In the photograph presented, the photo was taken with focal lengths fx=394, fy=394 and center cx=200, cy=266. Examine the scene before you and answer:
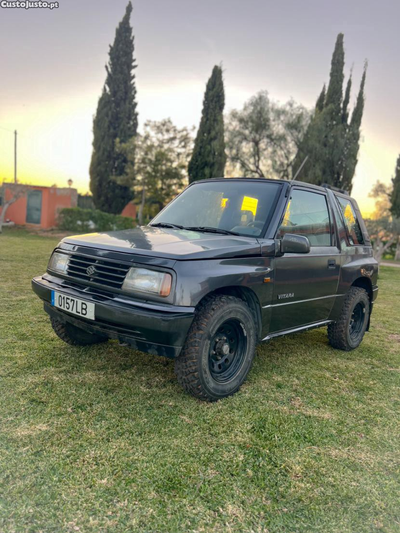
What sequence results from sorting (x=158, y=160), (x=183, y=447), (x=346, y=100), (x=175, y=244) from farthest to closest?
(x=346, y=100)
(x=158, y=160)
(x=175, y=244)
(x=183, y=447)

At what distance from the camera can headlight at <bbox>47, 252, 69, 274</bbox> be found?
326 cm

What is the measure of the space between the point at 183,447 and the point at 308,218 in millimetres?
2465

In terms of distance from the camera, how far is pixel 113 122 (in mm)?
27828

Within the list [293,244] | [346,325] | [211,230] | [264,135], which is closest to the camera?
[293,244]

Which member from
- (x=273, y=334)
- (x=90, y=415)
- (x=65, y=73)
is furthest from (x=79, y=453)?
(x=65, y=73)

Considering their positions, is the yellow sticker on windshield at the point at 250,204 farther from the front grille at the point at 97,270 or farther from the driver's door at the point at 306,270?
the front grille at the point at 97,270

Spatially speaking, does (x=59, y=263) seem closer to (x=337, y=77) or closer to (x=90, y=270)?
(x=90, y=270)

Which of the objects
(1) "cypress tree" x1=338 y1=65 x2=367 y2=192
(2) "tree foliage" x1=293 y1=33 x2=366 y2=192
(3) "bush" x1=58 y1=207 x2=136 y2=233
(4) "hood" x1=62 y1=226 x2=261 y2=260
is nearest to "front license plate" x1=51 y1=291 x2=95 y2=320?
(4) "hood" x1=62 y1=226 x2=261 y2=260

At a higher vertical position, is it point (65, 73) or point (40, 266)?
point (65, 73)

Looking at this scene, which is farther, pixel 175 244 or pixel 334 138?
pixel 334 138

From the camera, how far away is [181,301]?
8.55ft

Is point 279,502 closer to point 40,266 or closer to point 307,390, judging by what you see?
point 307,390

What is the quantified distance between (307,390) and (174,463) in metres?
1.61

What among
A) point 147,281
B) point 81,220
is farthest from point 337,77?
point 147,281
